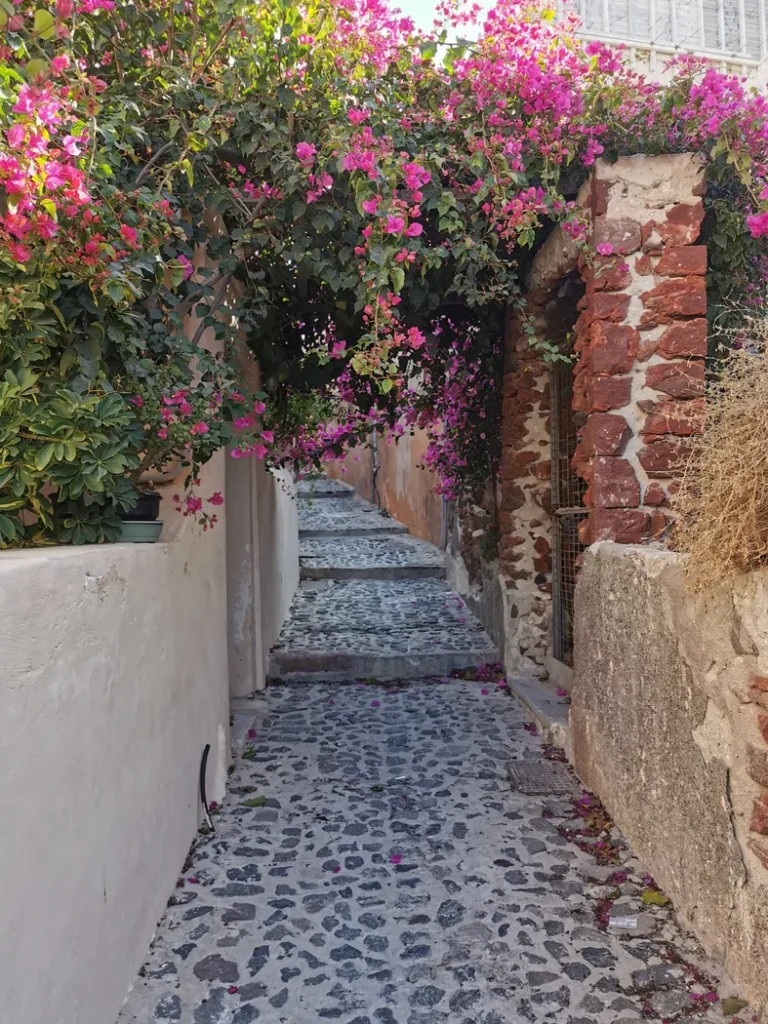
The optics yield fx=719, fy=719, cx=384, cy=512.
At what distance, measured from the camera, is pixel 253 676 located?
17.7 ft

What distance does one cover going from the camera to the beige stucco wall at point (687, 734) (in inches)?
80.2

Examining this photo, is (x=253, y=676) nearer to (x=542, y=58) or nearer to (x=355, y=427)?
(x=355, y=427)

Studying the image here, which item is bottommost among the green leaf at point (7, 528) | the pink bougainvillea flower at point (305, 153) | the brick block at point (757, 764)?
the brick block at point (757, 764)

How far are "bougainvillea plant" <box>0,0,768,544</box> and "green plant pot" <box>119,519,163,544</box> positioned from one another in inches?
2.5

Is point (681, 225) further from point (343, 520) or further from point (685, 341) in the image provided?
point (343, 520)

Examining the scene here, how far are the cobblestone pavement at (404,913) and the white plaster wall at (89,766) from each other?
23 centimetres

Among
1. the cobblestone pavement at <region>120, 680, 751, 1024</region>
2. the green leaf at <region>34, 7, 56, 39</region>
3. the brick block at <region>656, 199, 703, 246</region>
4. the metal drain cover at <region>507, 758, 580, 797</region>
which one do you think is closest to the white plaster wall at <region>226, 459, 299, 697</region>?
the cobblestone pavement at <region>120, 680, 751, 1024</region>

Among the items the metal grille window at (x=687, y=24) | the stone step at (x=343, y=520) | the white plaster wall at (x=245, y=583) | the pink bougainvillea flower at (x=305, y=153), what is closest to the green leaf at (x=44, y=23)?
the pink bougainvillea flower at (x=305, y=153)

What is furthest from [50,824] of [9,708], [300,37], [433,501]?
[433,501]

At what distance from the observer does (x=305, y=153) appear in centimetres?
304

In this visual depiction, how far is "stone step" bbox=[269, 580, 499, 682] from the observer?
5855mm

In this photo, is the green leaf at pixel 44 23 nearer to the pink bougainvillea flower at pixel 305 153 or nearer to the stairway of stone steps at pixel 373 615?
the pink bougainvillea flower at pixel 305 153

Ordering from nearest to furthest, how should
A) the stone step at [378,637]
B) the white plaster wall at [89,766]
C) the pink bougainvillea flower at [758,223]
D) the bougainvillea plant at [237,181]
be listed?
the white plaster wall at [89,766], the bougainvillea plant at [237,181], the pink bougainvillea flower at [758,223], the stone step at [378,637]

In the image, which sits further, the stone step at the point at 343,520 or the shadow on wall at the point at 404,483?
the stone step at the point at 343,520
